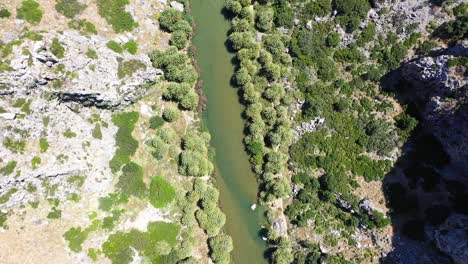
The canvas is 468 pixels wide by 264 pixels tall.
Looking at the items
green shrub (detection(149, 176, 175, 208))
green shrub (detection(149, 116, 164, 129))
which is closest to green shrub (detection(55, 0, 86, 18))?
green shrub (detection(149, 116, 164, 129))

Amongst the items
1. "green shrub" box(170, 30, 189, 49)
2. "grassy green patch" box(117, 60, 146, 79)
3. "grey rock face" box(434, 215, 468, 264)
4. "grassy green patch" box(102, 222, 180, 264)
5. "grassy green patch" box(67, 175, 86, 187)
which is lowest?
"grassy green patch" box(102, 222, 180, 264)

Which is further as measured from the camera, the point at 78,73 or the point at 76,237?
the point at 76,237

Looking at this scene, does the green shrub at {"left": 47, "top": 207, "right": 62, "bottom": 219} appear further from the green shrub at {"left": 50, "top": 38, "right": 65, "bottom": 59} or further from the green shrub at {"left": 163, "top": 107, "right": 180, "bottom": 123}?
the green shrub at {"left": 50, "top": 38, "right": 65, "bottom": 59}

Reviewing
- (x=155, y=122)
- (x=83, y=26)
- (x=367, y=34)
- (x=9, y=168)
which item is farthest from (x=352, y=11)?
(x=9, y=168)

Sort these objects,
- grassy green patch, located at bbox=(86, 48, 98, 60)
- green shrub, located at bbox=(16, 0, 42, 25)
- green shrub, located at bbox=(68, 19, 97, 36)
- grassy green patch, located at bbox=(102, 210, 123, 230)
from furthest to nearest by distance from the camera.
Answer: grassy green patch, located at bbox=(102, 210, 123, 230)
green shrub, located at bbox=(68, 19, 97, 36)
grassy green patch, located at bbox=(86, 48, 98, 60)
green shrub, located at bbox=(16, 0, 42, 25)

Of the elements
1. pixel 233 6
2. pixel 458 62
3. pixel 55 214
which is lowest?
pixel 55 214

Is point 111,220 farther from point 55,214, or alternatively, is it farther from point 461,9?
point 461,9

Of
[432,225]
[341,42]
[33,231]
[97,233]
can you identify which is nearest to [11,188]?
[33,231]
